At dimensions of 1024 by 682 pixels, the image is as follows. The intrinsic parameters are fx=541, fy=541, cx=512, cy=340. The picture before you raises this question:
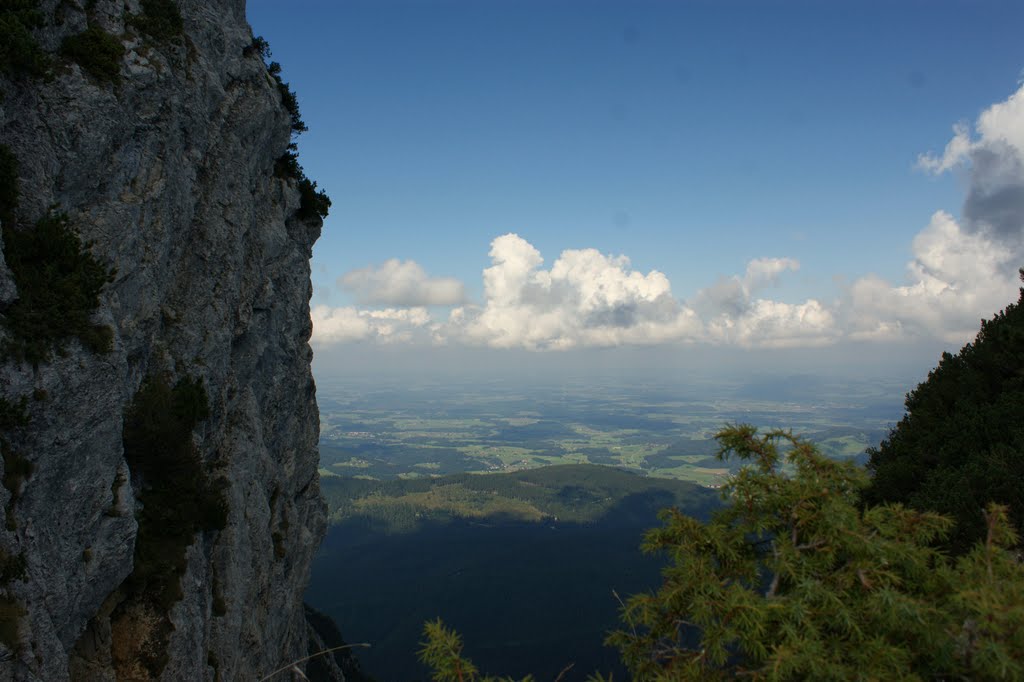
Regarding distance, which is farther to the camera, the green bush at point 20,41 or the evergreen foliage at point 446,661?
the green bush at point 20,41

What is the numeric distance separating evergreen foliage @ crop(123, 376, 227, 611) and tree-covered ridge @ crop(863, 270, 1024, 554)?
2773 cm

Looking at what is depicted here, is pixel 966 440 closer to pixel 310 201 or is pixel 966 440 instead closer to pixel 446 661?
pixel 446 661

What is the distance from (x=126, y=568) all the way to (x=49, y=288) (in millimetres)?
10150

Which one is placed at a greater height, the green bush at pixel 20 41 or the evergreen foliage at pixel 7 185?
the green bush at pixel 20 41

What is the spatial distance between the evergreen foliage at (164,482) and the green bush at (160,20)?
48.1ft

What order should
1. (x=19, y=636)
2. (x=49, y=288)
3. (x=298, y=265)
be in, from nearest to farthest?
(x=19, y=636)
(x=49, y=288)
(x=298, y=265)

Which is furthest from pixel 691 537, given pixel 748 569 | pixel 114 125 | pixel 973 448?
pixel 973 448

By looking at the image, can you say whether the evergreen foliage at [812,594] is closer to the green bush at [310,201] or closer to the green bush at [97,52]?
the green bush at [97,52]

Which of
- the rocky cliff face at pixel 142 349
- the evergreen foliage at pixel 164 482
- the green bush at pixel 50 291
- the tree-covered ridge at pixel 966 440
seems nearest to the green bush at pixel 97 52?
the rocky cliff face at pixel 142 349

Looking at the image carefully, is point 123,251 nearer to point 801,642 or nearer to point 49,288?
point 49,288

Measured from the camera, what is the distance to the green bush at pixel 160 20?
2250cm

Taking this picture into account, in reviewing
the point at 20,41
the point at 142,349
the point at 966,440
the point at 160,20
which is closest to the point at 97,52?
the point at 20,41

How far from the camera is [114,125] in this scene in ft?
65.5

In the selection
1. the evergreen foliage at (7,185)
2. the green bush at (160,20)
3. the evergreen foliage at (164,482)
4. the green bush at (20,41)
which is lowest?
the evergreen foliage at (164,482)
